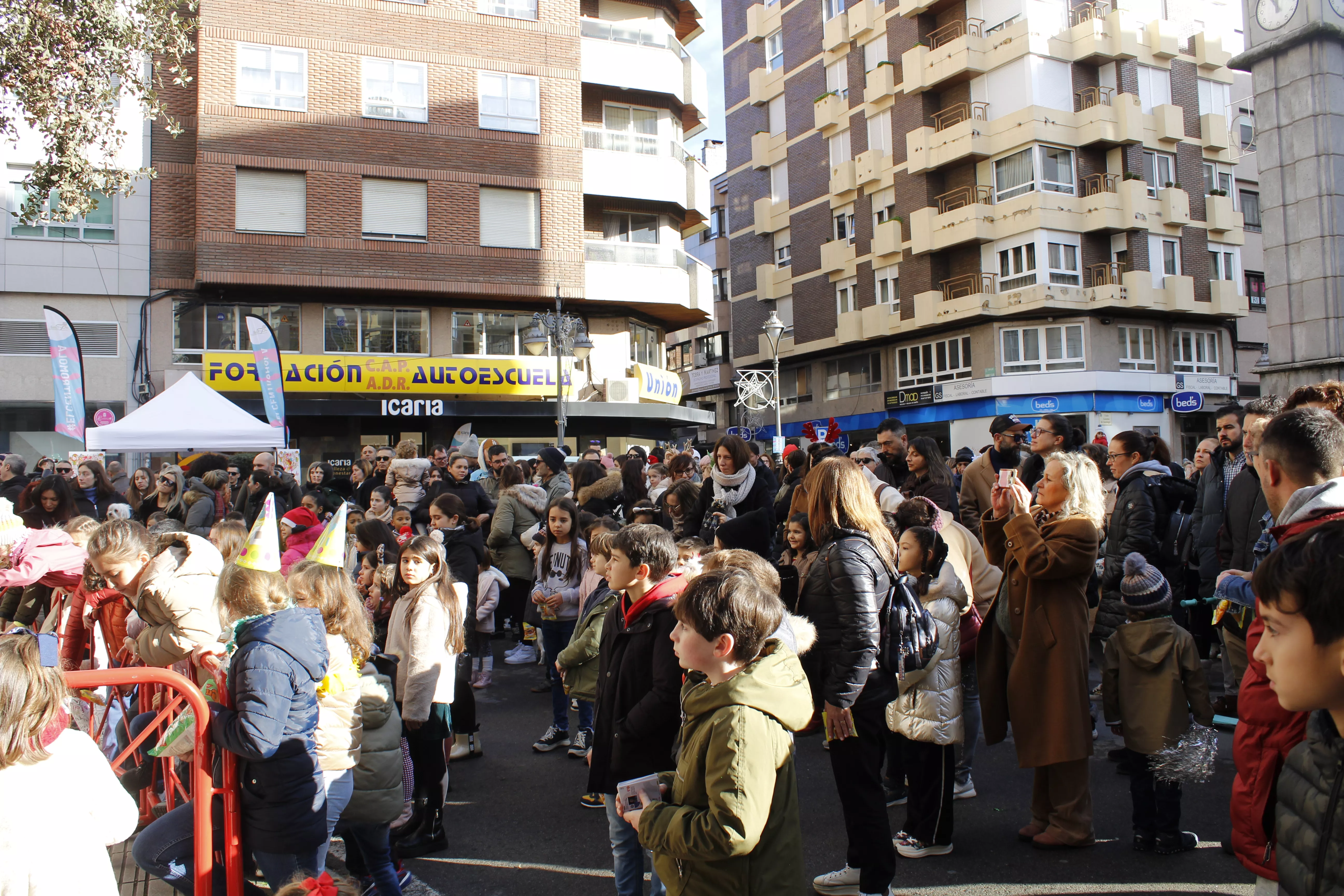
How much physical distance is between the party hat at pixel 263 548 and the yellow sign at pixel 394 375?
2000cm

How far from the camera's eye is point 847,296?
35.2 meters

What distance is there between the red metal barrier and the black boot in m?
1.28

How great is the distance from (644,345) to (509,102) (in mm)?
8032

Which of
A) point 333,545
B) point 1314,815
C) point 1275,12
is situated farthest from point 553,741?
point 1275,12

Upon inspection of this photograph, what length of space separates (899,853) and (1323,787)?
9.05 ft

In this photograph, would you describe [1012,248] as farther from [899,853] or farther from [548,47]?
[899,853]

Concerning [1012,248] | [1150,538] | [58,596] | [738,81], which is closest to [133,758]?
[58,596]

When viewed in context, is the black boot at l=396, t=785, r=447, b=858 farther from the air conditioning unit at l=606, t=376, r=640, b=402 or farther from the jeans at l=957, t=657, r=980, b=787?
the air conditioning unit at l=606, t=376, r=640, b=402

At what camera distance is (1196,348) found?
31.6 meters

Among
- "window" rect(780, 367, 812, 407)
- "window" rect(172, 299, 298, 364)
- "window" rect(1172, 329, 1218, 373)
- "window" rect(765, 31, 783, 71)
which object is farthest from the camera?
"window" rect(765, 31, 783, 71)

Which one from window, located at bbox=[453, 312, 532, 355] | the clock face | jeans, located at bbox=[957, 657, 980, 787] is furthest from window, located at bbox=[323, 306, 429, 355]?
jeans, located at bbox=[957, 657, 980, 787]

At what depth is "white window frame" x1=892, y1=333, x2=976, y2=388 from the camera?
3089cm

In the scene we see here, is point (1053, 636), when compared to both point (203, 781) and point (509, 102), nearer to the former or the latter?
point (203, 781)

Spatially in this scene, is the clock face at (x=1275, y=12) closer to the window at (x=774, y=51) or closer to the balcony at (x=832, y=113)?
the balcony at (x=832, y=113)
